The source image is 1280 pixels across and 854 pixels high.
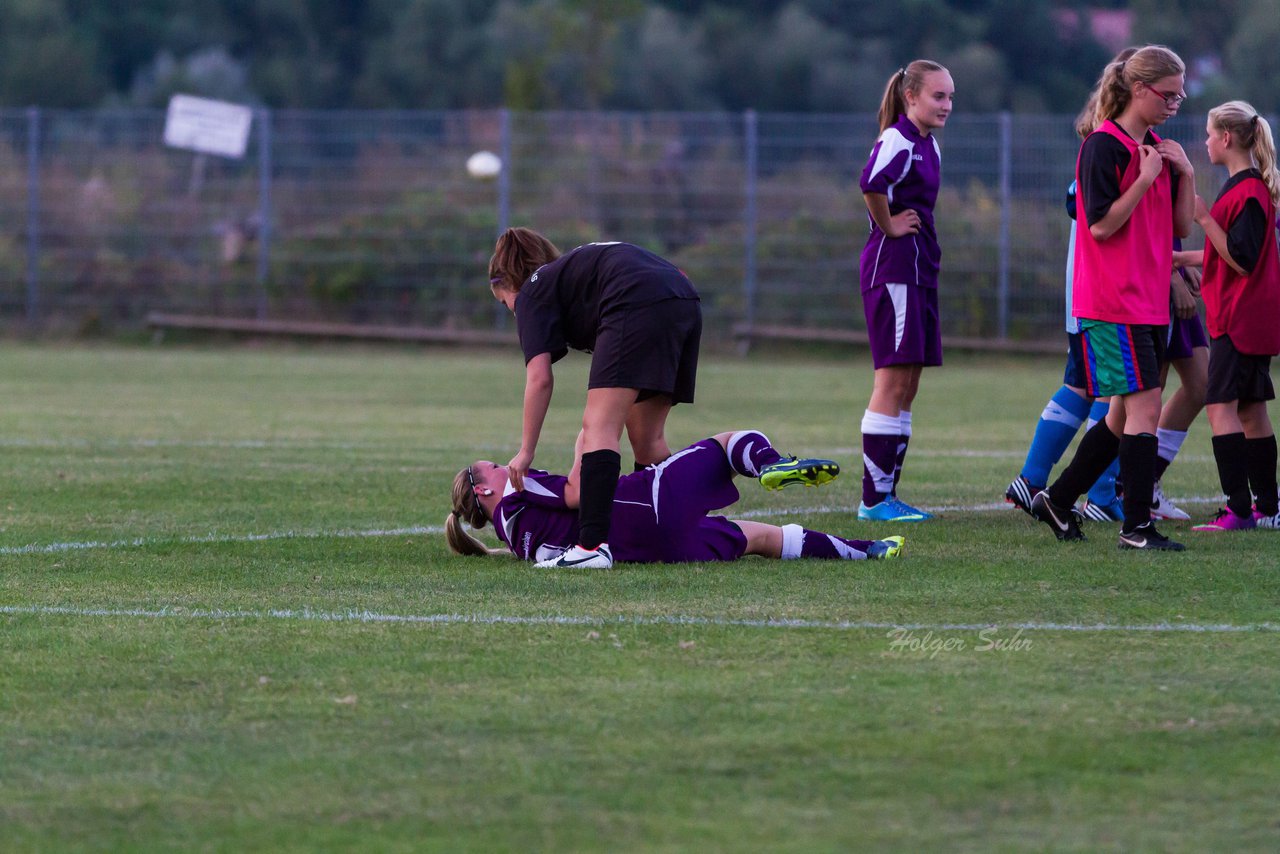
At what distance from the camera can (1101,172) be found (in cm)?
647

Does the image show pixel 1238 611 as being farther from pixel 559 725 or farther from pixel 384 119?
pixel 384 119

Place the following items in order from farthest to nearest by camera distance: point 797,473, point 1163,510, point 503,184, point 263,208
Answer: point 263,208 < point 503,184 < point 1163,510 < point 797,473

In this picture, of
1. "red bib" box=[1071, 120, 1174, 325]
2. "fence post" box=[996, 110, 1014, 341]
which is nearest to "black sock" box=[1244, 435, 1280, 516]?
"red bib" box=[1071, 120, 1174, 325]

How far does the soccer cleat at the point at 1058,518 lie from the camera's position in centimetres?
679

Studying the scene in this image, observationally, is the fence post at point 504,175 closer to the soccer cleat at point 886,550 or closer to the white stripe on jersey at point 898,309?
the white stripe on jersey at point 898,309

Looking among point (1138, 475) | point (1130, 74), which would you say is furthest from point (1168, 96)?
point (1138, 475)

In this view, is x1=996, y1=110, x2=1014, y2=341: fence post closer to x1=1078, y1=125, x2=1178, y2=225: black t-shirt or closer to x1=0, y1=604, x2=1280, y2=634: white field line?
x1=1078, y1=125, x2=1178, y2=225: black t-shirt

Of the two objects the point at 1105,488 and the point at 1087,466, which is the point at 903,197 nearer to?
the point at 1105,488

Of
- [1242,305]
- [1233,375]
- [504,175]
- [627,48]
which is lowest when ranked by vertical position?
[1233,375]

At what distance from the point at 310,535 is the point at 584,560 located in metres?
1.38

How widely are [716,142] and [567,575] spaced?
54.2ft

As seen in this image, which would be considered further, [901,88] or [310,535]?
[901,88]

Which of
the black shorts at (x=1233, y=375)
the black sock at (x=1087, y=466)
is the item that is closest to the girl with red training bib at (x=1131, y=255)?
the black sock at (x=1087, y=466)

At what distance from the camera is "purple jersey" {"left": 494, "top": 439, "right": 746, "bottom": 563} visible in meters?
6.34
